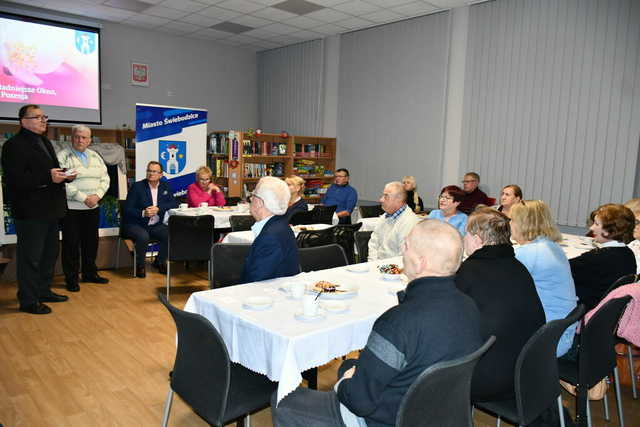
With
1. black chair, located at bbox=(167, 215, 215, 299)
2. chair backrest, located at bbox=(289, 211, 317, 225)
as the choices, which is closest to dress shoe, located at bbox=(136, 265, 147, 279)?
black chair, located at bbox=(167, 215, 215, 299)

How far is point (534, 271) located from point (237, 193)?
21.7 feet

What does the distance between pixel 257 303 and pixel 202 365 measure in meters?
0.46

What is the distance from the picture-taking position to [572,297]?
257 cm

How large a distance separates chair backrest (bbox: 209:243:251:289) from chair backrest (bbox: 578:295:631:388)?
2.04 metres

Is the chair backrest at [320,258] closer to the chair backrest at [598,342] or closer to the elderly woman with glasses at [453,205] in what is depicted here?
the elderly woman with glasses at [453,205]

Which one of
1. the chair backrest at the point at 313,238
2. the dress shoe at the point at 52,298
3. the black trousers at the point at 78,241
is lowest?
the dress shoe at the point at 52,298

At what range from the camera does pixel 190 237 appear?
5340mm

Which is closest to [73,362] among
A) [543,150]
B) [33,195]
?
[33,195]

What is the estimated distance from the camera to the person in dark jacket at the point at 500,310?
2021 millimetres

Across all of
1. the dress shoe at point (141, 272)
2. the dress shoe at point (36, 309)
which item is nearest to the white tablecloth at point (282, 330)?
the dress shoe at point (36, 309)

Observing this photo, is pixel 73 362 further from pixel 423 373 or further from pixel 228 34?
pixel 228 34

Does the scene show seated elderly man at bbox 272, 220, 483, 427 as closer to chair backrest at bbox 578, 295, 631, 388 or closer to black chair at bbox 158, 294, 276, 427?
black chair at bbox 158, 294, 276, 427

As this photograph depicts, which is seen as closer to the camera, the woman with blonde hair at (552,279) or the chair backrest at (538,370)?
the chair backrest at (538,370)

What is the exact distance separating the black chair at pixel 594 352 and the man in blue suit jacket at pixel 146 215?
16.5 feet
